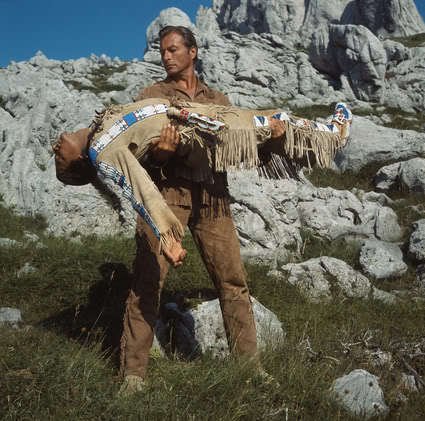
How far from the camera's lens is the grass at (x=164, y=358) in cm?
246

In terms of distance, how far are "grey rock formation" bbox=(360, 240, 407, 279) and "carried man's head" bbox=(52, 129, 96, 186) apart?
5184 mm

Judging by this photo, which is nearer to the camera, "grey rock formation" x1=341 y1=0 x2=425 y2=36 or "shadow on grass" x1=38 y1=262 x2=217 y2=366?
"shadow on grass" x1=38 y1=262 x2=217 y2=366

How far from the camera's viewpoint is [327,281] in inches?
242

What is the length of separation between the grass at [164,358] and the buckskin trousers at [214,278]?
192 mm

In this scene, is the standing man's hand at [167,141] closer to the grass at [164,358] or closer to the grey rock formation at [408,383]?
the grass at [164,358]

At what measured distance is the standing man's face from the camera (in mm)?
3318

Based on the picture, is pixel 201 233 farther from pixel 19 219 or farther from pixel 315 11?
pixel 315 11

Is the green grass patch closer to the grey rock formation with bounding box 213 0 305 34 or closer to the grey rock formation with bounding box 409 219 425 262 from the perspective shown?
the grey rock formation with bounding box 409 219 425 262

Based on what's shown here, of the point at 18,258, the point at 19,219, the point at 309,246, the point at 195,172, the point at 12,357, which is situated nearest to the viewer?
the point at 12,357

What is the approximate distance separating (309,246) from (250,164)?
17.8 ft

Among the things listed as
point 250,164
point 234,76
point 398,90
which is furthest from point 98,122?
point 234,76

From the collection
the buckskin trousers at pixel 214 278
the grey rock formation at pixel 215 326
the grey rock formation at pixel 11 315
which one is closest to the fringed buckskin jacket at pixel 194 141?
the buckskin trousers at pixel 214 278

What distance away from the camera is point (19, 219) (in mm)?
8891

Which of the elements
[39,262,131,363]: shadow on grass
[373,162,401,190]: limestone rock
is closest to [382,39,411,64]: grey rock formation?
[373,162,401,190]: limestone rock
